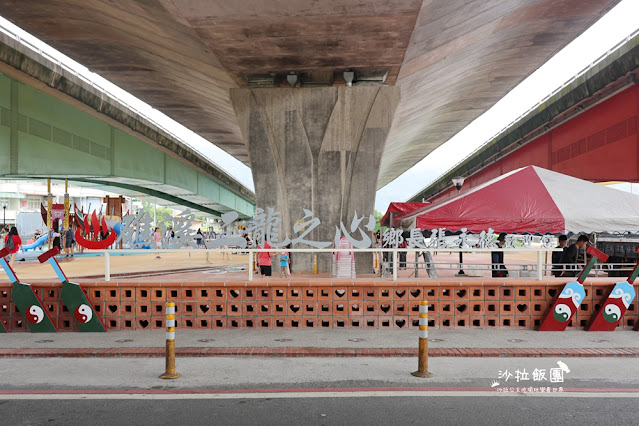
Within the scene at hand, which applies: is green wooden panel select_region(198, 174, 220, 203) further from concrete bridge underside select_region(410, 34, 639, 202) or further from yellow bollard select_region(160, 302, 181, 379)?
yellow bollard select_region(160, 302, 181, 379)

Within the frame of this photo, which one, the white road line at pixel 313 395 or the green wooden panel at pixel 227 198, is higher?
the green wooden panel at pixel 227 198

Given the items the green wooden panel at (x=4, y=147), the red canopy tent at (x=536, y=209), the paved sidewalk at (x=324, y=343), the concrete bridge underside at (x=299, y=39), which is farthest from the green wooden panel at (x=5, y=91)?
the red canopy tent at (x=536, y=209)

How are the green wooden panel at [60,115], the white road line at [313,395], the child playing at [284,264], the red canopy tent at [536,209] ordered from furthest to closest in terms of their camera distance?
1. the green wooden panel at [60,115]
2. the child playing at [284,264]
3. the red canopy tent at [536,209]
4. the white road line at [313,395]

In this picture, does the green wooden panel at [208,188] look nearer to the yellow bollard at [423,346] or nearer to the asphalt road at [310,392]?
the asphalt road at [310,392]

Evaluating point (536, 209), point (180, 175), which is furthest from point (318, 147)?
point (180, 175)

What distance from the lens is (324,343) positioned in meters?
8.48

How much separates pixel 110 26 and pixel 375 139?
842 cm

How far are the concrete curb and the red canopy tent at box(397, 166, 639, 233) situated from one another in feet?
11.6

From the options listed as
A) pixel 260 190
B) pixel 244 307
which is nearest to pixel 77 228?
pixel 260 190

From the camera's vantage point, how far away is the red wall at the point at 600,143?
2050 cm

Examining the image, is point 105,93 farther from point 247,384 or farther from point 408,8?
point 247,384

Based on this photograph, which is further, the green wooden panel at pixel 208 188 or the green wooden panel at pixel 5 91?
the green wooden panel at pixel 208 188

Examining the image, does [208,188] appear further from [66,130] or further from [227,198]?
[66,130]

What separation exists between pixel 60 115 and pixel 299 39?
1376 cm
